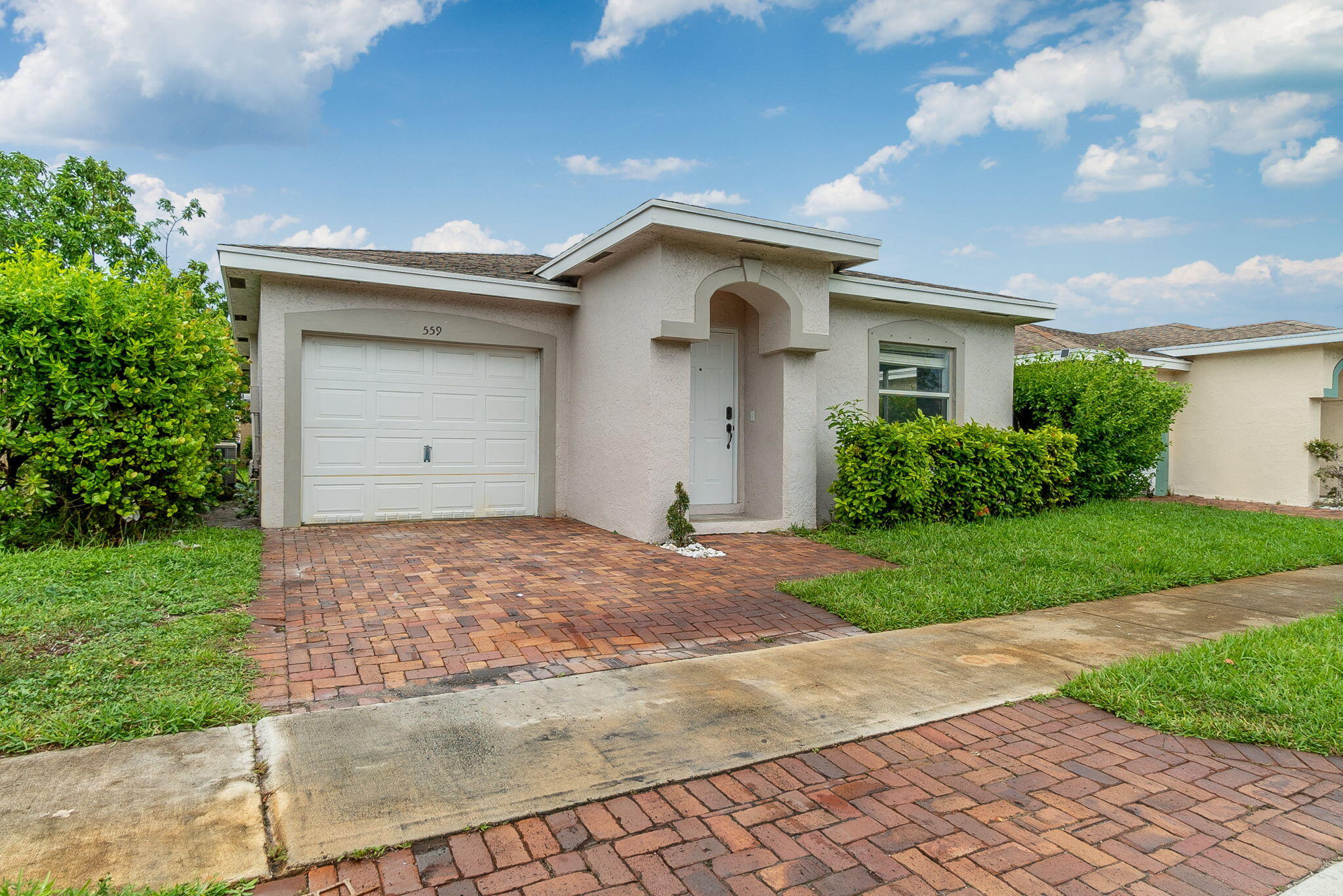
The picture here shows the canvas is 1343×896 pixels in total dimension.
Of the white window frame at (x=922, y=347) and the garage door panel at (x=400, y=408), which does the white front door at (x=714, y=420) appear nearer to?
the white window frame at (x=922, y=347)

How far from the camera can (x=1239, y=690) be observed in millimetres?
3705

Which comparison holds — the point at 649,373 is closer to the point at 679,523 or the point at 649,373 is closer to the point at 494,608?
the point at 679,523

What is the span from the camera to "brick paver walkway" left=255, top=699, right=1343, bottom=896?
2.17 meters

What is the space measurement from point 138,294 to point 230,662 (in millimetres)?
4912

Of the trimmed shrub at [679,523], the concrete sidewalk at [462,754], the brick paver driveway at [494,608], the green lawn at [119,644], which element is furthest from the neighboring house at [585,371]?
the concrete sidewalk at [462,754]

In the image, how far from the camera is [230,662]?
12.8 feet

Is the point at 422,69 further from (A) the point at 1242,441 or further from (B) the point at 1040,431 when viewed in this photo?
(A) the point at 1242,441

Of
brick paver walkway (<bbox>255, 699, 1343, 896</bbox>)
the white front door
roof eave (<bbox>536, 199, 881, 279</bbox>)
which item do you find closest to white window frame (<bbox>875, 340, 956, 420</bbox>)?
roof eave (<bbox>536, 199, 881, 279</bbox>)

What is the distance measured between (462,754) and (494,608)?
2330 millimetres

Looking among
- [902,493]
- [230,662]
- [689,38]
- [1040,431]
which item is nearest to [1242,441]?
[1040,431]

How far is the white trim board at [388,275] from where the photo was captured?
8.30m

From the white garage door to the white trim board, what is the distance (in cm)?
82

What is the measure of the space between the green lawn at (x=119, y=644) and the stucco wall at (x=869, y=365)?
6.86m

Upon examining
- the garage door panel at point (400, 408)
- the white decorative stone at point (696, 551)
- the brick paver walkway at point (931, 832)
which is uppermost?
the garage door panel at point (400, 408)
